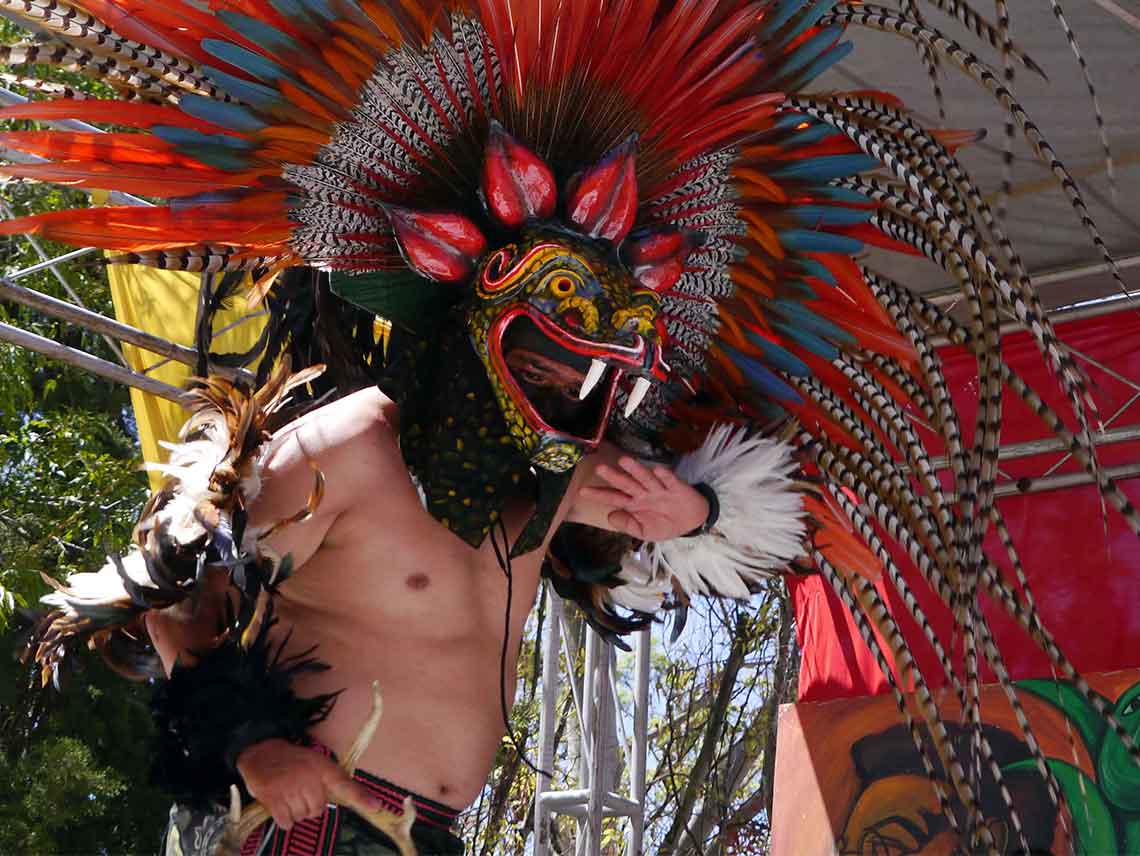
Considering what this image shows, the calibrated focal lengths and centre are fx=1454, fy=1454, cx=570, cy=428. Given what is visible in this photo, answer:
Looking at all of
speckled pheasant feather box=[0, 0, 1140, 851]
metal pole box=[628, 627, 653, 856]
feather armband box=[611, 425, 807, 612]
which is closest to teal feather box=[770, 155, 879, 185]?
speckled pheasant feather box=[0, 0, 1140, 851]

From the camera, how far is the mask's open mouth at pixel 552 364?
197 centimetres

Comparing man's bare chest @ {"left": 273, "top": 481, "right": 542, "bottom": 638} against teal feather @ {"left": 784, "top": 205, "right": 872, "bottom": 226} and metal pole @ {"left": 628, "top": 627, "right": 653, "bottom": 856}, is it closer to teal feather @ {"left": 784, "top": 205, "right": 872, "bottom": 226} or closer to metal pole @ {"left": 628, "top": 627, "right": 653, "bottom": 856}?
teal feather @ {"left": 784, "top": 205, "right": 872, "bottom": 226}

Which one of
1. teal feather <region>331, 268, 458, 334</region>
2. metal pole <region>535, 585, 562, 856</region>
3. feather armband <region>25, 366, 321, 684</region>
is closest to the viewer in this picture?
feather armband <region>25, 366, 321, 684</region>

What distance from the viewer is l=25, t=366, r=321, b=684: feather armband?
A: 186 cm

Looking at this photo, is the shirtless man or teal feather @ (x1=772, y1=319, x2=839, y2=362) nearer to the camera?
the shirtless man

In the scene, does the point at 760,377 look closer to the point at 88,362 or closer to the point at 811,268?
the point at 811,268

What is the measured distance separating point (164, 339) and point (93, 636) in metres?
1.74

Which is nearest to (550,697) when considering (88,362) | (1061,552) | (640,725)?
(640,725)

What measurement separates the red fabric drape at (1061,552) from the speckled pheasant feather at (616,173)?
71.3 inches

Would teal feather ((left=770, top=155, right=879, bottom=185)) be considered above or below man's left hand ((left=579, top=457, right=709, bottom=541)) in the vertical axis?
above

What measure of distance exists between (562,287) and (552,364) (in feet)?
0.35

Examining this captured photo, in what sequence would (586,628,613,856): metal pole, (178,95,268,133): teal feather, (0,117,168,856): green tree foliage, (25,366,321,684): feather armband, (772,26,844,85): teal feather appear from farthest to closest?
1. (0,117,168,856): green tree foliage
2. (586,628,613,856): metal pole
3. (772,26,844,85): teal feather
4. (178,95,268,133): teal feather
5. (25,366,321,684): feather armband

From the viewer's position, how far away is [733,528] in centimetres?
241

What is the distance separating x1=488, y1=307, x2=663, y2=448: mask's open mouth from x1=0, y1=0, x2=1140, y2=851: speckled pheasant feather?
0.06 meters
